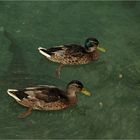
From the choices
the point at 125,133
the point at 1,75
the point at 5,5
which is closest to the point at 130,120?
the point at 125,133

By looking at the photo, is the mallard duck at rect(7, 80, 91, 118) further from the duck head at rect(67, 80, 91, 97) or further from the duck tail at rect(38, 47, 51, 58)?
the duck tail at rect(38, 47, 51, 58)

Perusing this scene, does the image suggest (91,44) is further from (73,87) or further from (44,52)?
(73,87)

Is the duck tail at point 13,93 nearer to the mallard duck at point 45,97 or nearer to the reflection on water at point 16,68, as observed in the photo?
the mallard duck at point 45,97

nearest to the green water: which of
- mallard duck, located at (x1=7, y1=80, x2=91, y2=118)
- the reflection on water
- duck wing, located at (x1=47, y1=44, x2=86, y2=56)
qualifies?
the reflection on water

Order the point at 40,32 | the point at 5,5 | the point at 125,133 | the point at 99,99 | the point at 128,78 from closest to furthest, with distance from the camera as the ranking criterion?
1. the point at 125,133
2. the point at 99,99
3. the point at 128,78
4. the point at 40,32
5. the point at 5,5

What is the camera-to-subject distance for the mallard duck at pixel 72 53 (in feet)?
26.6

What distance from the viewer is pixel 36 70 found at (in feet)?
26.4

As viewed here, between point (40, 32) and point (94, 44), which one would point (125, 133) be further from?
point (40, 32)

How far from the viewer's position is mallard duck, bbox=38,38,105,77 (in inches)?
319

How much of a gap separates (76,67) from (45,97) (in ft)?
4.18

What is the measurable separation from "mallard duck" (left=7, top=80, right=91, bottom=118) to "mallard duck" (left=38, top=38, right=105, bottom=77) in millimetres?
791

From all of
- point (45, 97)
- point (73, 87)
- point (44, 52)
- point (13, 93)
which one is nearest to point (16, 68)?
point (44, 52)

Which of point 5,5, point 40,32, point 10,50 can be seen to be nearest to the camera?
point 10,50

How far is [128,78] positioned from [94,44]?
908 millimetres
